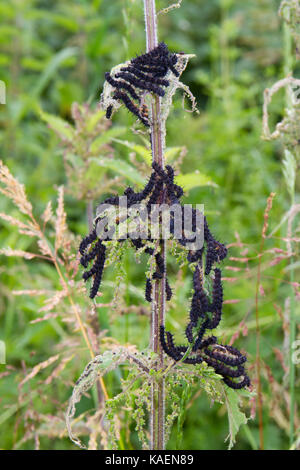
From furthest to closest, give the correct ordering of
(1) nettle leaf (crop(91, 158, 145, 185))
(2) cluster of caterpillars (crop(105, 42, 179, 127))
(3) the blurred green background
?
(3) the blurred green background → (1) nettle leaf (crop(91, 158, 145, 185)) → (2) cluster of caterpillars (crop(105, 42, 179, 127))

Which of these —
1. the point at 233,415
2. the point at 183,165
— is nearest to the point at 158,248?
the point at 233,415

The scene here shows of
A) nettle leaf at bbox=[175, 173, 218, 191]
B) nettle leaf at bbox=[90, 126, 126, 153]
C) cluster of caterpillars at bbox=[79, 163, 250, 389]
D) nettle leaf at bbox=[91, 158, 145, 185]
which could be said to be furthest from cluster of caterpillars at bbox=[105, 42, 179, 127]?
nettle leaf at bbox=[90, 126, 126, 153]

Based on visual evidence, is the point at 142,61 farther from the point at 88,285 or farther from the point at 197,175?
the point at 197,175

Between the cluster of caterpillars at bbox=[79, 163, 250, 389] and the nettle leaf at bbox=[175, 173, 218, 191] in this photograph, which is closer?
the cluster of caterpillars at bbox=[79, 163, 250, 389]

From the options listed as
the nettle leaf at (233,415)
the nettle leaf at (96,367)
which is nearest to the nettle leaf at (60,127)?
the nettle leaf at (96,367)

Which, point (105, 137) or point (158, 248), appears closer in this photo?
point (158, 248)

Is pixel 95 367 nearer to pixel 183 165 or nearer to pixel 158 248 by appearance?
pixel 158 248

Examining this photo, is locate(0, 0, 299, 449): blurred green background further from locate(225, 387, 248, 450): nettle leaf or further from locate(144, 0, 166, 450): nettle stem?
locate(225, 387, 248, 450): nettle leaf
